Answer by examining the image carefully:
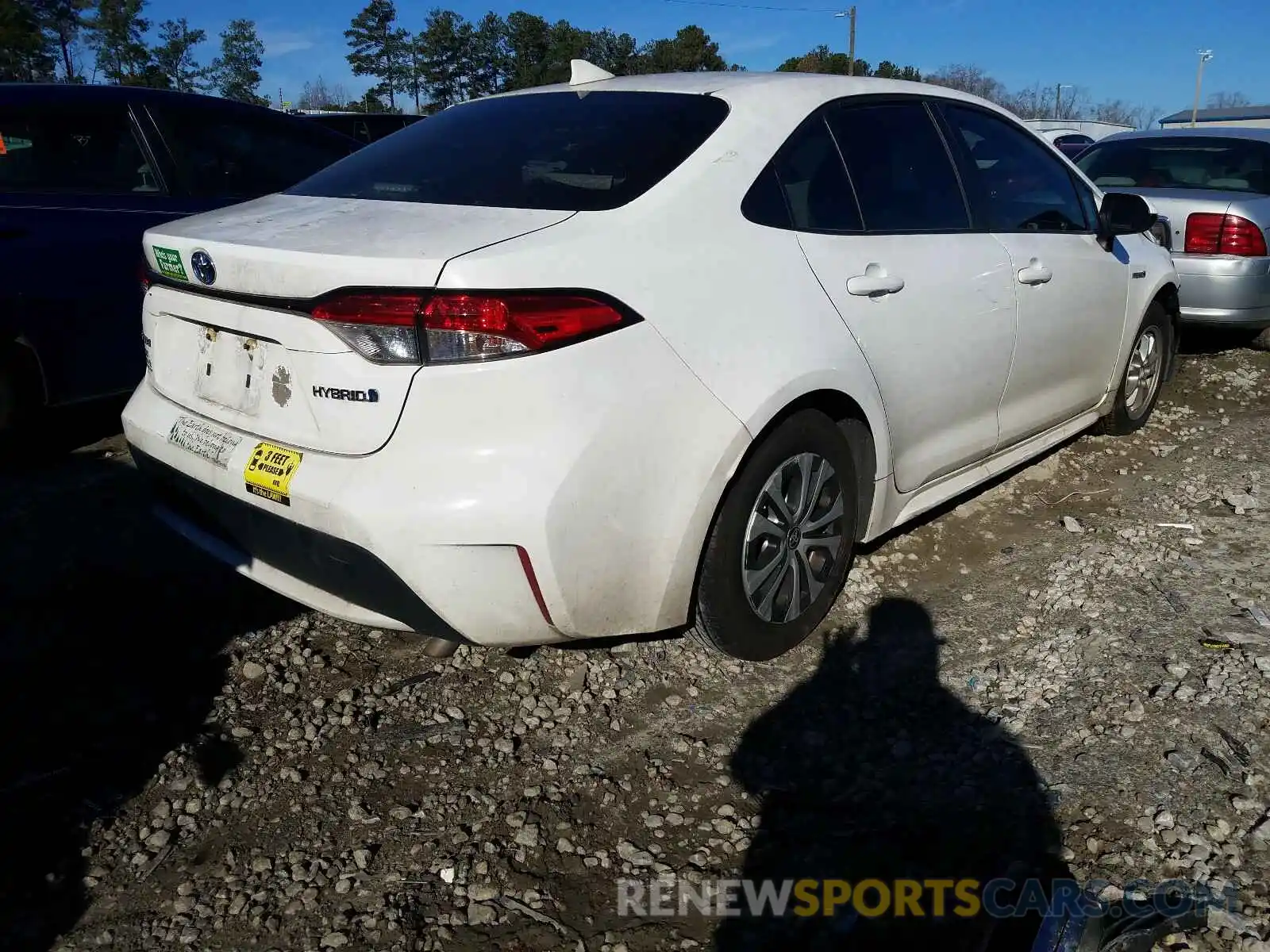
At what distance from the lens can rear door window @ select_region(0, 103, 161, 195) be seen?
432 cm

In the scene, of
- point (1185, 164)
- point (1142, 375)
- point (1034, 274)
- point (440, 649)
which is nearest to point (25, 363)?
point (440, 649)

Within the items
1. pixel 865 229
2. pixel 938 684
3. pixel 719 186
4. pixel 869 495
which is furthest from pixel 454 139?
pixel 938 684

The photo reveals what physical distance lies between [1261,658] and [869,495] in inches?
48.5

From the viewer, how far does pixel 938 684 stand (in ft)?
9.45

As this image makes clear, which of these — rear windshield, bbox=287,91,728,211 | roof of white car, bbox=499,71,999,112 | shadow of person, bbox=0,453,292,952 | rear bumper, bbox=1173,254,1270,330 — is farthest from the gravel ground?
rear bumper, bbox=1173,254,1270,330

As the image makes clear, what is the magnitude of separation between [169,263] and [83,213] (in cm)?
219

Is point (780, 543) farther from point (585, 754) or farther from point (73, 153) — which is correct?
point (73, 153)

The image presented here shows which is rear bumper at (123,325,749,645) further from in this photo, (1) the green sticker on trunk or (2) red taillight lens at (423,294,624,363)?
(1) the green sticker on trunk

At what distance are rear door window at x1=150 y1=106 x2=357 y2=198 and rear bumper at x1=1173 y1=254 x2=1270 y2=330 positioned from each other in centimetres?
494

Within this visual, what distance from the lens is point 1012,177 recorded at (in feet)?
12.6

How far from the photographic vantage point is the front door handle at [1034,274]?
3596 mm

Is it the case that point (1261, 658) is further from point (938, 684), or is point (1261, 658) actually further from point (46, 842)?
point (46, 842)

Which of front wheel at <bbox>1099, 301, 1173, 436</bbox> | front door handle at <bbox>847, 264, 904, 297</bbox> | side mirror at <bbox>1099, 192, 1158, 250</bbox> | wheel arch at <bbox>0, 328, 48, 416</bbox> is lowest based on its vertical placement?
front wheel at <bbox>1099, 301, 1173, 436</bbox>

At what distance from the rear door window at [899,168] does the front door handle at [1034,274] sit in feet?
1.05
